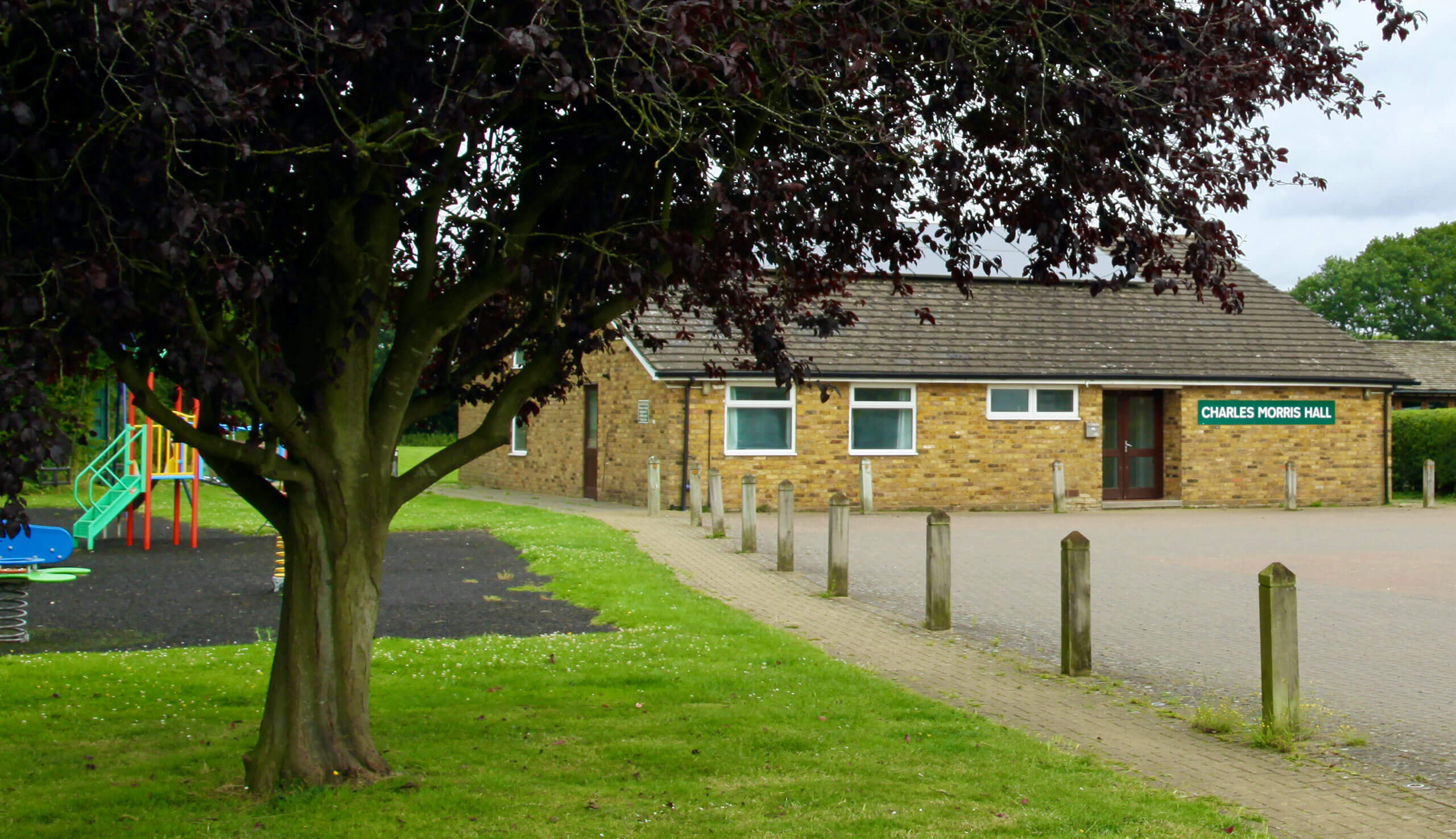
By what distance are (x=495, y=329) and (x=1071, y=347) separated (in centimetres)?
2351

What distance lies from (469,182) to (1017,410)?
910 inches

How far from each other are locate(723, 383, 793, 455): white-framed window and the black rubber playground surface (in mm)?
9137

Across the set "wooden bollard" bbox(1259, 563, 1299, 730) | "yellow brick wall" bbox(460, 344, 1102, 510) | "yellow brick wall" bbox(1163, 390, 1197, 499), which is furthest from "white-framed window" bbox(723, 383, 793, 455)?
"wooden bollard" bbox(1259, 563, 1299, 730)

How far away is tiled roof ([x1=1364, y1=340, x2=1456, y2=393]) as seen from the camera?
45.9 meters

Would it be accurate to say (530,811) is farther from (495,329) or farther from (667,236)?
(495,329)

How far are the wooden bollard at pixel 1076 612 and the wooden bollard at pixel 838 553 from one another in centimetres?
411

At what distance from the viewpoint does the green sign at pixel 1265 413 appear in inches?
1185

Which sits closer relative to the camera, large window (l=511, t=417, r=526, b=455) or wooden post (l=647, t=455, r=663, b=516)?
wooden post (l=647, t=455, r=663, b=516)

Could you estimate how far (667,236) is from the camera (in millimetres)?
6285

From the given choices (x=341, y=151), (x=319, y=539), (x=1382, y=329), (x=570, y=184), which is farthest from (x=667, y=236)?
(x=1382, y=329)

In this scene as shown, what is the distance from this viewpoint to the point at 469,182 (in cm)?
707

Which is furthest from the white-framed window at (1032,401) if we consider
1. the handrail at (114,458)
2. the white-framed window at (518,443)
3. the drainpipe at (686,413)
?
the handrail at (114,458)

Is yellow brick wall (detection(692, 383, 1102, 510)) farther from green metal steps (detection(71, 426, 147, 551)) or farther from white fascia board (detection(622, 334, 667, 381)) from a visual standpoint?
green metal steps (detection(71, 426, 147, 551))

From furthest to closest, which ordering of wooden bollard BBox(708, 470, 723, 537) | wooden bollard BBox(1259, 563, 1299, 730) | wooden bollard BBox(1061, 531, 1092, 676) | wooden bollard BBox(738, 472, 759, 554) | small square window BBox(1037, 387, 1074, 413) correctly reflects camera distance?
small square window BBox(1037, 387, 1074, 413), wooden bollard BBox(708, 470, 723, 537), wooden bollard BBox(738, 472, 759, 554), wooden bollard BBox(1061, 531, 1092, 676), wooden bollard BBox(1259, 563, 1299, 730)
